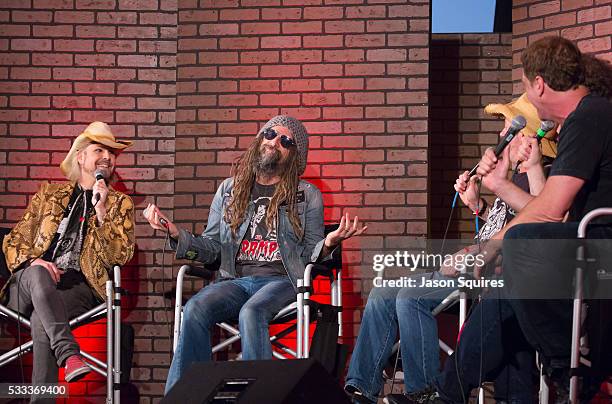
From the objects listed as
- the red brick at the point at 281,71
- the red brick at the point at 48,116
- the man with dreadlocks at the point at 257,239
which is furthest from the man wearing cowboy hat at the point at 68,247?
the red brick at the point at 281,71

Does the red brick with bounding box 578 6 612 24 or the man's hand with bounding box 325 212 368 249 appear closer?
the man's hand with bounding box 325 212 368 249

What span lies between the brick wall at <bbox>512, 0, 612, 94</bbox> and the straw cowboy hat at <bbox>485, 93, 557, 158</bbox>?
63cm

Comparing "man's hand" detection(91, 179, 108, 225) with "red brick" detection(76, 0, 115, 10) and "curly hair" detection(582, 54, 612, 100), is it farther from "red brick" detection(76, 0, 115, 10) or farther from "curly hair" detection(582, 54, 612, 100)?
"curly hair" detection(582, 54, 612, 100)

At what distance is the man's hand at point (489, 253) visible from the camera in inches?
156

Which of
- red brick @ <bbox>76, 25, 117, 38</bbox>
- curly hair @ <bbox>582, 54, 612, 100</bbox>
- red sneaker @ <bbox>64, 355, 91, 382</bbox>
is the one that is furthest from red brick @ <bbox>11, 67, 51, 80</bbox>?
curly hair @ <bbox>582, 54, 612, 100</bbox>

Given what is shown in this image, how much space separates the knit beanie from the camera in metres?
5.29

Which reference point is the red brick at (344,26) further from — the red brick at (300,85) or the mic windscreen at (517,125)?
the mic windscreen at (517,125)

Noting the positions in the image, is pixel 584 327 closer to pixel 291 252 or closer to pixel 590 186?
pixel 590 186

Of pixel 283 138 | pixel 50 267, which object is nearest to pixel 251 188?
pixel 283 138

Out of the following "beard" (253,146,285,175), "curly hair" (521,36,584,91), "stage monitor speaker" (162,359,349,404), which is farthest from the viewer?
"beard" (253,146,285,175)

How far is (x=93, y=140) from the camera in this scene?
5504 mm

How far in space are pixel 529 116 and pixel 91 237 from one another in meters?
2.31

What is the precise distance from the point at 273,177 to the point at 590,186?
2.10 metres

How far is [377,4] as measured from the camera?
223 inches
